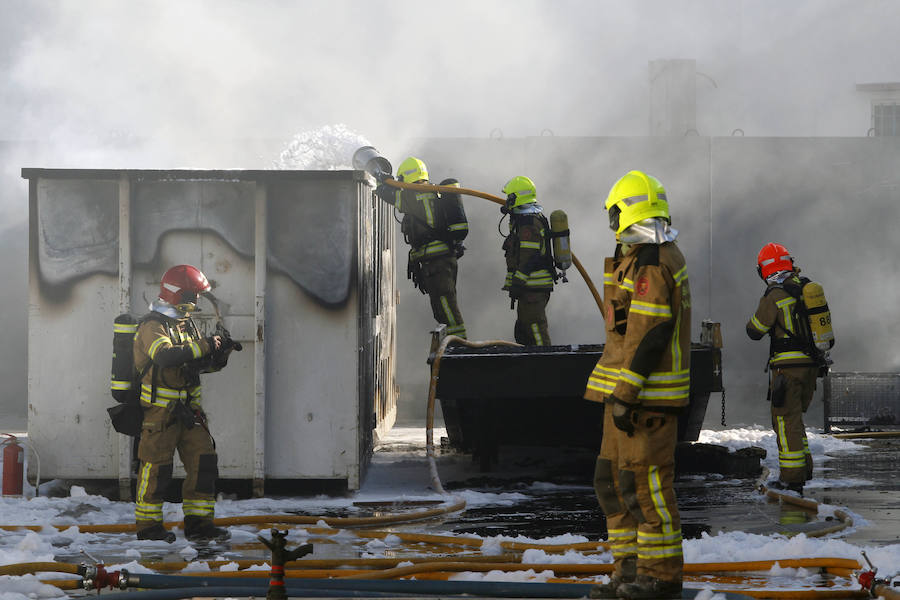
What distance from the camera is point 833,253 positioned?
1594 centimetres

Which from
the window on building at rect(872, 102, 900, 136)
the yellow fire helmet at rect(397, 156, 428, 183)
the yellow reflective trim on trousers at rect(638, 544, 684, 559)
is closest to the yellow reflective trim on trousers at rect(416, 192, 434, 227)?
the yellow fire helmet at rect(397, 156, 428, 183)

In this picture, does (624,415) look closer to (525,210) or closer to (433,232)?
(525,210)

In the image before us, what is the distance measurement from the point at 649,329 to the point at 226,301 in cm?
389

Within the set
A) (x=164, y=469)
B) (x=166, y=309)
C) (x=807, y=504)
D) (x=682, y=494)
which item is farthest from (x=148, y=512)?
(x=807, y=504)

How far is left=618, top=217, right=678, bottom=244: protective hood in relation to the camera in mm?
4977

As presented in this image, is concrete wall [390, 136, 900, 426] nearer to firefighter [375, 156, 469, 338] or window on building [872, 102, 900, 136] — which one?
window on building [872, 102, 900, 136]

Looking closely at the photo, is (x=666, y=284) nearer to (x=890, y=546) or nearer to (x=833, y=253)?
(x=890, y=546)

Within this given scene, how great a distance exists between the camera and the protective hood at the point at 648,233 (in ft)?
16.3

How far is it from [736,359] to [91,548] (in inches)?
440

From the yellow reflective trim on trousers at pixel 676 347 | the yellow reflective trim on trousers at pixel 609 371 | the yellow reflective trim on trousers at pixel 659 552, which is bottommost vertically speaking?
the yellow reflective trim on trousers at pixel 659 552

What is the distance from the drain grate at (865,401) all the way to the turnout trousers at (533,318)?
362 cm

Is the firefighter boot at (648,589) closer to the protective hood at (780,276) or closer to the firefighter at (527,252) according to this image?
the protective hood at (780,276)

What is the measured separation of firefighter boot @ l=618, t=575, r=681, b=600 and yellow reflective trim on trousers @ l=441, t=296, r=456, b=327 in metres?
5.07

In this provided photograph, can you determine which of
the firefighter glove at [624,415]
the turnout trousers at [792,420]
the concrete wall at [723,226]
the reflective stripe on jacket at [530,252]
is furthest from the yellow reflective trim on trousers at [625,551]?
the concrete wall at [723,226]
